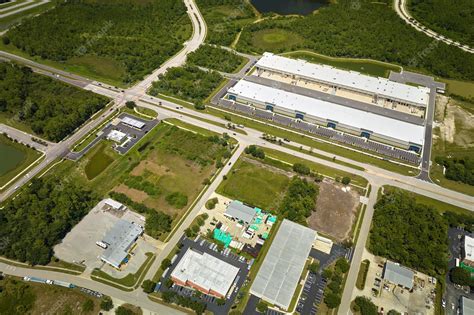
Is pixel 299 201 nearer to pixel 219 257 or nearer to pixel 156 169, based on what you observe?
pixel 219 257

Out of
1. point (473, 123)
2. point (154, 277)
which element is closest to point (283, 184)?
point (154, 277)

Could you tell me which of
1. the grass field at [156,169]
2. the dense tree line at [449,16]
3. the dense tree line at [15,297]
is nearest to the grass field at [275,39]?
the dense tree line at [449,16]

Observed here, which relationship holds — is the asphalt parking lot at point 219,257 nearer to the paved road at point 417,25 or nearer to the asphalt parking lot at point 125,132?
the asphalt parking lot at point 125,132

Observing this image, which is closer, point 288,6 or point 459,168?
point 459,168

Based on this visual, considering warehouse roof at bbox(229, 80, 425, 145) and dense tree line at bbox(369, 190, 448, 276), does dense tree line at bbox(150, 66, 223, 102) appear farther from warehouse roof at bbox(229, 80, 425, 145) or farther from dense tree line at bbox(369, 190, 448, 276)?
dense tree line at bbox(369, 190, 448, 276)

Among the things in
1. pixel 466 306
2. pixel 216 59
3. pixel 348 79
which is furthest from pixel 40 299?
pixel 348 79

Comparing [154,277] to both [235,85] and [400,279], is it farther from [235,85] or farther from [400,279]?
[235,85]
